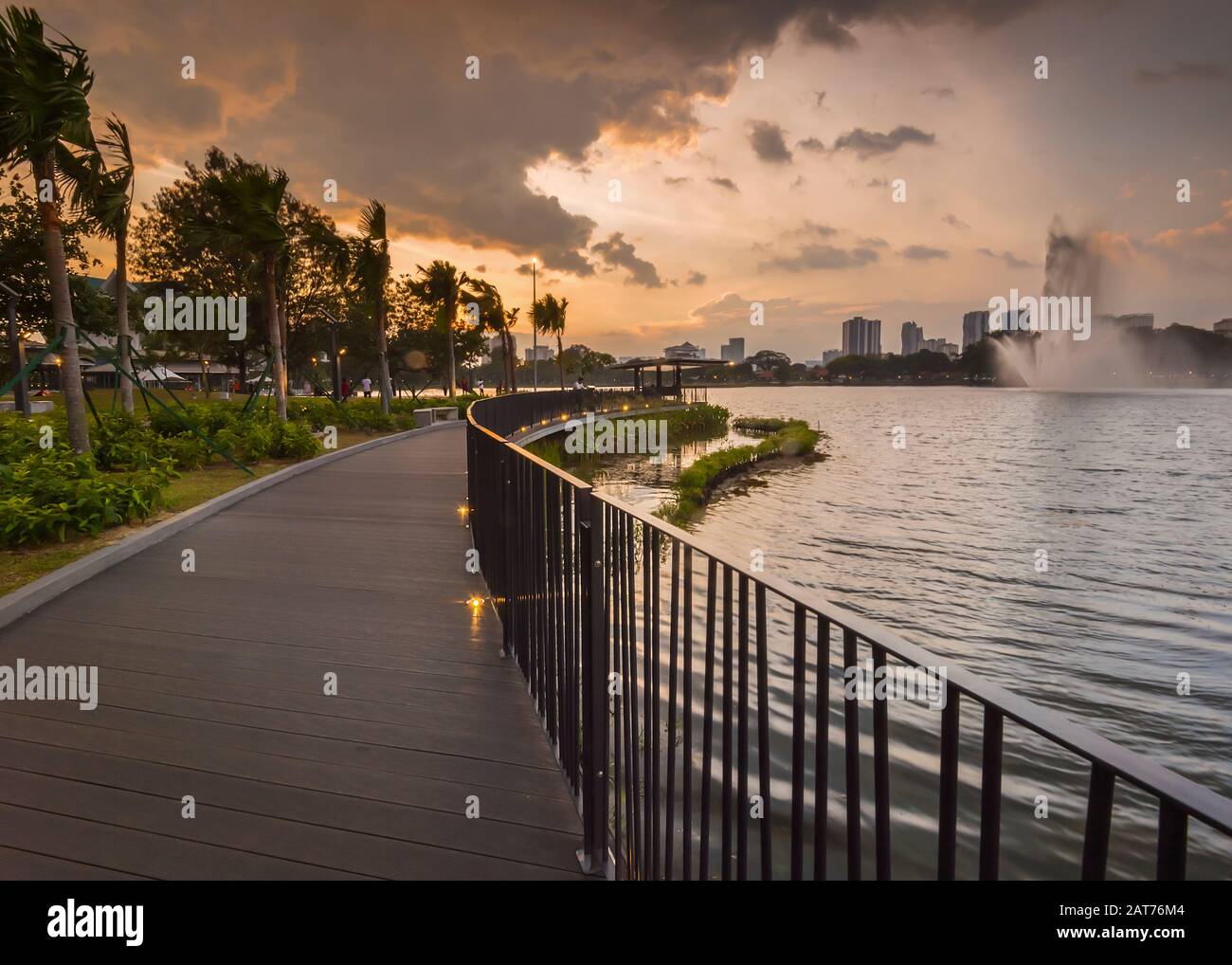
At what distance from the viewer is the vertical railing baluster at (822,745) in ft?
5.20

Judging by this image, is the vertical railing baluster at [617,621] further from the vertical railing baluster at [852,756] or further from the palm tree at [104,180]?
the palm tree at [104,180]

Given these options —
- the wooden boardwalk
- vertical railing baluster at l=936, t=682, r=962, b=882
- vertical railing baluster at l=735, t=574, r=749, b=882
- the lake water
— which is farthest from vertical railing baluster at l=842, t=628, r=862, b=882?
the lake water

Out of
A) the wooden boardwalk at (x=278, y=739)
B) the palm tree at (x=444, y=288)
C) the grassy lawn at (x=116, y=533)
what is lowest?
the wooden boardwalk at (x=278, y=739)

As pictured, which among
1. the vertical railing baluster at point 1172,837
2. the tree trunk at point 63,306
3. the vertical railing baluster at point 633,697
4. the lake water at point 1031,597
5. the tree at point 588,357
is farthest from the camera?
the tree at point 588,357

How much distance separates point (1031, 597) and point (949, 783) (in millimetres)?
15474

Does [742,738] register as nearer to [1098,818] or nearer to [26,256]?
[1098,818]

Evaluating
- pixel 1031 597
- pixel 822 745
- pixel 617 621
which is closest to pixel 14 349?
pixel 617 621

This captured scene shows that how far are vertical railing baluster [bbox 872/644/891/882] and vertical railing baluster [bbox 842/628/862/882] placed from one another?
52 millimetres

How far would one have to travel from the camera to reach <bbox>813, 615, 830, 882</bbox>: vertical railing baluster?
158cm

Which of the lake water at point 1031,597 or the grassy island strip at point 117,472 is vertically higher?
the grassy island strip at point 117,472

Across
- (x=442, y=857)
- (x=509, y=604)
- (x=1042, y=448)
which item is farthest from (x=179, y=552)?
(x=1042, y=448)

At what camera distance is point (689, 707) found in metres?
2.41

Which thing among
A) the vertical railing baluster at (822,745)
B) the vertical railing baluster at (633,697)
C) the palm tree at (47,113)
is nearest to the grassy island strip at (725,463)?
the palm tree at (47,113)

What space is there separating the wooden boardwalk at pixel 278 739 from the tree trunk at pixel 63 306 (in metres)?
5.06
